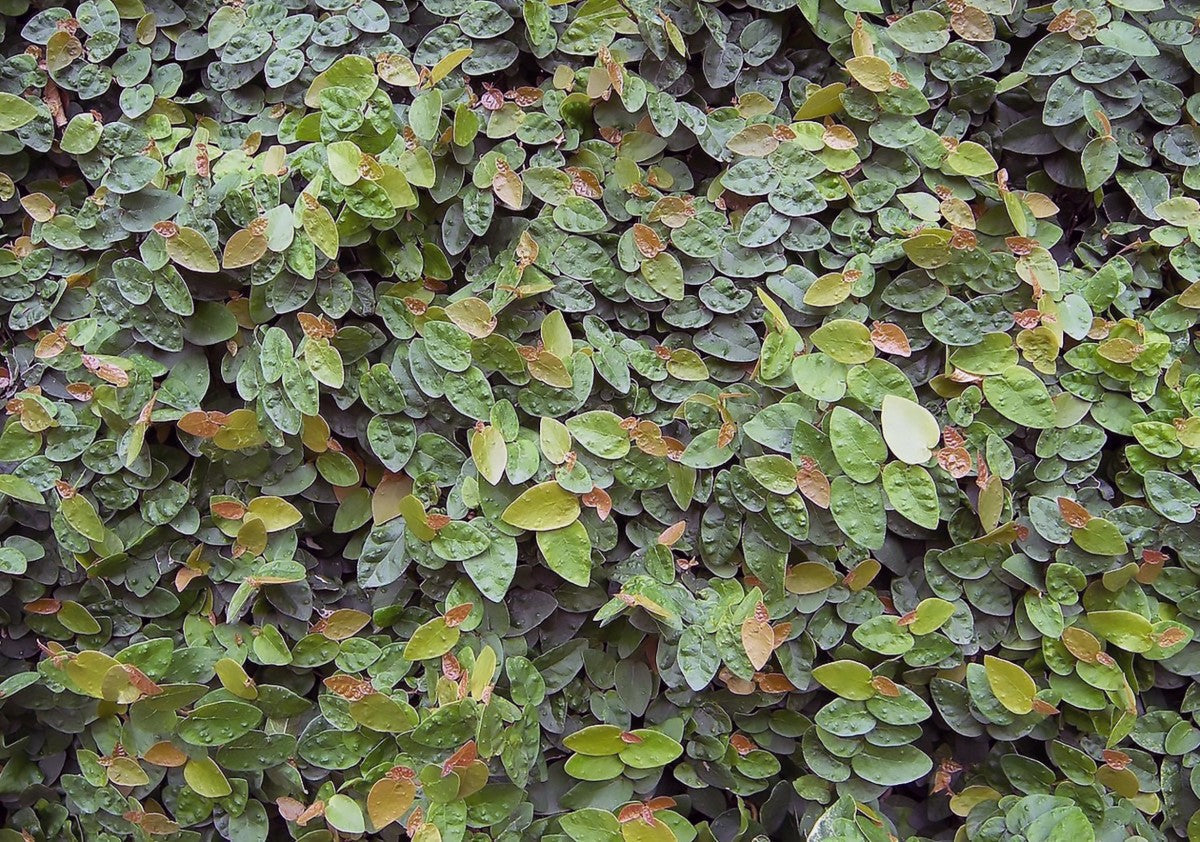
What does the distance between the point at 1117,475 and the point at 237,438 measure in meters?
1.39

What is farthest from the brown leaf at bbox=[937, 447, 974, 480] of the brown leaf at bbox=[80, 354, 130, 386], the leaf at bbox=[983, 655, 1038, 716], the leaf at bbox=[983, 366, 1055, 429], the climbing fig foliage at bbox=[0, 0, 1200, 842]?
the brown leaf at bbox=[80, 354, 130, 386]

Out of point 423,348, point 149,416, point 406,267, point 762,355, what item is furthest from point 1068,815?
point 149,416

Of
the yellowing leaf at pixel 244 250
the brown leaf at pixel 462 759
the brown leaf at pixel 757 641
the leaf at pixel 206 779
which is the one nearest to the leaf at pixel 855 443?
the brown leaf at pixel 757 641

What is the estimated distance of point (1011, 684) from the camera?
1.29m

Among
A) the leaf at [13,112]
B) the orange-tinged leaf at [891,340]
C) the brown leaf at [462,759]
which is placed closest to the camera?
the brown leaf at [462,759]

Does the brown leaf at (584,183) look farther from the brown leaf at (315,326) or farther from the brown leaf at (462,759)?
the brown leaf at (462,759)

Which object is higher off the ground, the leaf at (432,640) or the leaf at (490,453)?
the leaf at (490,453)

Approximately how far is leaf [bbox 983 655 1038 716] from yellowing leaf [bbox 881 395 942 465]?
315 mm

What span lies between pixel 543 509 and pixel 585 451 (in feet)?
0.41

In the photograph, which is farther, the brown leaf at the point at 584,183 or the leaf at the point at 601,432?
the brown leaf at the point at 584,183

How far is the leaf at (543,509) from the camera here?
1.29 m

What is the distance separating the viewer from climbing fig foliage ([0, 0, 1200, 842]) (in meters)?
1.30

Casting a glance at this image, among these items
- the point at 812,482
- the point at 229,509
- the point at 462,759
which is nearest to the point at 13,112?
the point at 229,509

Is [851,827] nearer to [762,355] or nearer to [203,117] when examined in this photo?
[762,355]
